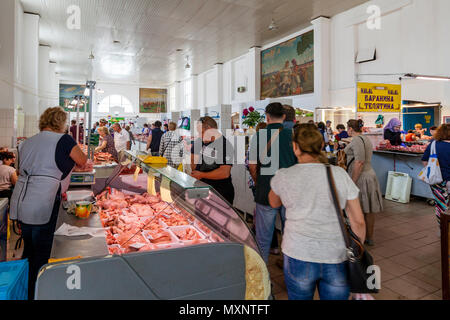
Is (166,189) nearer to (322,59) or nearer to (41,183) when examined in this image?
(41,183)

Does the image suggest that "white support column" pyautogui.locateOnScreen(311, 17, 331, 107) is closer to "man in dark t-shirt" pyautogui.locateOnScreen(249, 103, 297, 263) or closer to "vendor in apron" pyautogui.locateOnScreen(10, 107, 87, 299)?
"man in dark t-shirt" pyautogui.locateOnScreen(249, 103, 297, 263)

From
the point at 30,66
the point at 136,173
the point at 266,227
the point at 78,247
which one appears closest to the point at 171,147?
the point at 136,173

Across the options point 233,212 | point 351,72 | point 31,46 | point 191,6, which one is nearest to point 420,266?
point 233,212

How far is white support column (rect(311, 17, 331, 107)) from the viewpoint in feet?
35.4

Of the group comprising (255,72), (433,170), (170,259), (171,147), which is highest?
(255,72)

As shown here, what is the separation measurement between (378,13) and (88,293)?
1057 centimetres

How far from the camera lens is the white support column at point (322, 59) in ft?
35.4

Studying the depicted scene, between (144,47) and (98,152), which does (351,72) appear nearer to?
(98,152)

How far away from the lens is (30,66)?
9.59m

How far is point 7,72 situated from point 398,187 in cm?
950

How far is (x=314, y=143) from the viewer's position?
5.96 feet

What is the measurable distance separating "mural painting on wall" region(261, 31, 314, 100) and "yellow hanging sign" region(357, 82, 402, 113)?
176 inches

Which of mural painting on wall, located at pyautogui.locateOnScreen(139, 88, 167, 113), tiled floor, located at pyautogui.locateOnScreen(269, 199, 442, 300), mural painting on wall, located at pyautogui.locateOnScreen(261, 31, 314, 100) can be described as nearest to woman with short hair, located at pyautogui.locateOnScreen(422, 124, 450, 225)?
tiled floor, located at pyautogui.locateOnScreen(269, 199, 442, 300)

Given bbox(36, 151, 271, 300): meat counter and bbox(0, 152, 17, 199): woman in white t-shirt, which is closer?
bbox(36, 151, 271, 300): meat counter
